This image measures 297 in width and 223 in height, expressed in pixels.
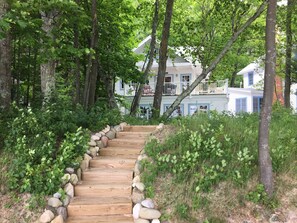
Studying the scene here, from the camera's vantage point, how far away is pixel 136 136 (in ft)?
20.9

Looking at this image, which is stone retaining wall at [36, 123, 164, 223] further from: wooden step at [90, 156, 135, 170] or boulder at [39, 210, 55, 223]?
wooden step at [90, 156, 135, 170]

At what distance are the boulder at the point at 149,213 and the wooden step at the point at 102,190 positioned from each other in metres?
0.52

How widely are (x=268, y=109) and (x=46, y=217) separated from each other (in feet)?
11.4

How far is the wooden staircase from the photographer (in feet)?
13.0

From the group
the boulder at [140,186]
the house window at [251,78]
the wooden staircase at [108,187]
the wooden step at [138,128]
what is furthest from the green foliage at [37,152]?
the house window at [251,78]

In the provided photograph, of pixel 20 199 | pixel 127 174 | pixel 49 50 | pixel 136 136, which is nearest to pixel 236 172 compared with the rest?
pixel 127 174

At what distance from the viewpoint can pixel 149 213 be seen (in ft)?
12.6

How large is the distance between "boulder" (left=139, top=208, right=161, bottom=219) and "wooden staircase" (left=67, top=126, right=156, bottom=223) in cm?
19

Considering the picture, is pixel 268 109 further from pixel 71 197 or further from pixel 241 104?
pixel 241 104

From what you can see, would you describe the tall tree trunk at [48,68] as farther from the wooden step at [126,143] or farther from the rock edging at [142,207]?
the rock edging at [142,207]

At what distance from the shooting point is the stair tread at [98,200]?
13.3 feet

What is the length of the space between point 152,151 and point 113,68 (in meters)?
5.56

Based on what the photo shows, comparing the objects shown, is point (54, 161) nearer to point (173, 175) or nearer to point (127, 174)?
point (127, 174)

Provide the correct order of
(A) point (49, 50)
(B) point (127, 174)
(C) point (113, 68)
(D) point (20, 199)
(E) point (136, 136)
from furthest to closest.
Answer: (C) point (113, 68) < (E) point (136, 136) < (A) point (49, 50) < (B) point (127, 174) < (D) point (20, 199)
